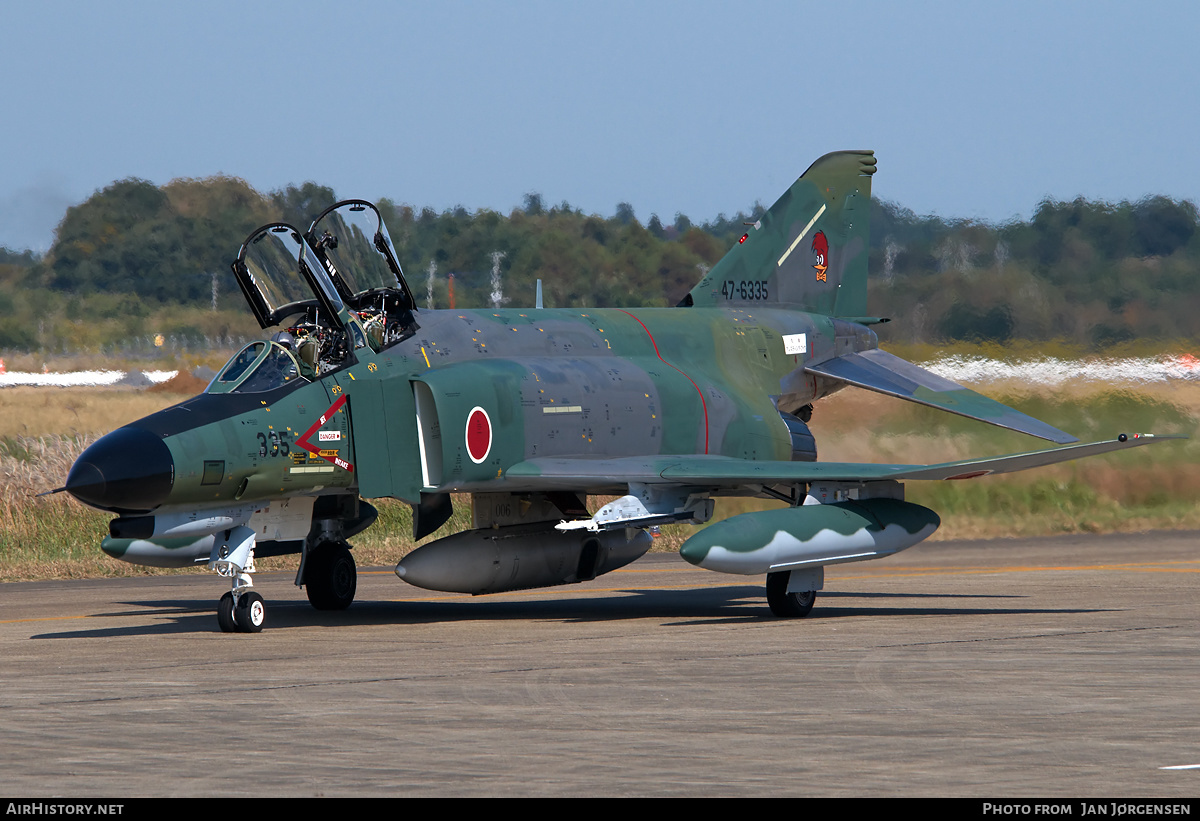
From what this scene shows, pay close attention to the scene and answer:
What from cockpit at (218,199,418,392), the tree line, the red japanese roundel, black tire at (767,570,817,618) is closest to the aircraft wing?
the red japanese roundel

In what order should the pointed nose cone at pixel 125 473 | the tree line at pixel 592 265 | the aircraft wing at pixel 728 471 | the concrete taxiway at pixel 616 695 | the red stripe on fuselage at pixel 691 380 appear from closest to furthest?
the concrete taxiway at pixel 616 695
the pointed nose cone at pixel 125 473
the aircraft wing at pixel 728 471
the red stripe on fuselage at pixel 691 380
the tree line at pixel 592 265

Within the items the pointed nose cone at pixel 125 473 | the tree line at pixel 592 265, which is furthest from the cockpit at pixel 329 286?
the tree line at pixel 592 265

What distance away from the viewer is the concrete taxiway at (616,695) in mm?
7738

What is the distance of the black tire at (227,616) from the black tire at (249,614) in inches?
2.0

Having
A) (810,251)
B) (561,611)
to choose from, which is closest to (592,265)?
(810,251)

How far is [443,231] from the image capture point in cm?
3491

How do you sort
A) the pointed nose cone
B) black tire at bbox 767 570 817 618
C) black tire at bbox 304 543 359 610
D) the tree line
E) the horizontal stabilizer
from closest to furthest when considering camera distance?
the pointed nose cone → black tire at bbox 767 570 817 618 → black tire at bbox 304 543 359 610 → the horizontal stabilizer → the tree line

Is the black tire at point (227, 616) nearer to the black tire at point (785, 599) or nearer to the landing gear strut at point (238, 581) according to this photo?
the landing gear strut at point (238, 581)

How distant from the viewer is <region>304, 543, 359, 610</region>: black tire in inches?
668

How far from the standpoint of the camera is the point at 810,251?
66.3ft

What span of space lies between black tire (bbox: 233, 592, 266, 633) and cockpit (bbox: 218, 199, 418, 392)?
2.08 metres

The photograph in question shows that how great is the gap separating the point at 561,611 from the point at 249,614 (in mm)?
3716

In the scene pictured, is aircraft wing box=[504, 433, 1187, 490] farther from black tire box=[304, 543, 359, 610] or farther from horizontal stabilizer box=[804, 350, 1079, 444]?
horizontal stabilizer box=[804, 350, 1079, 444]
